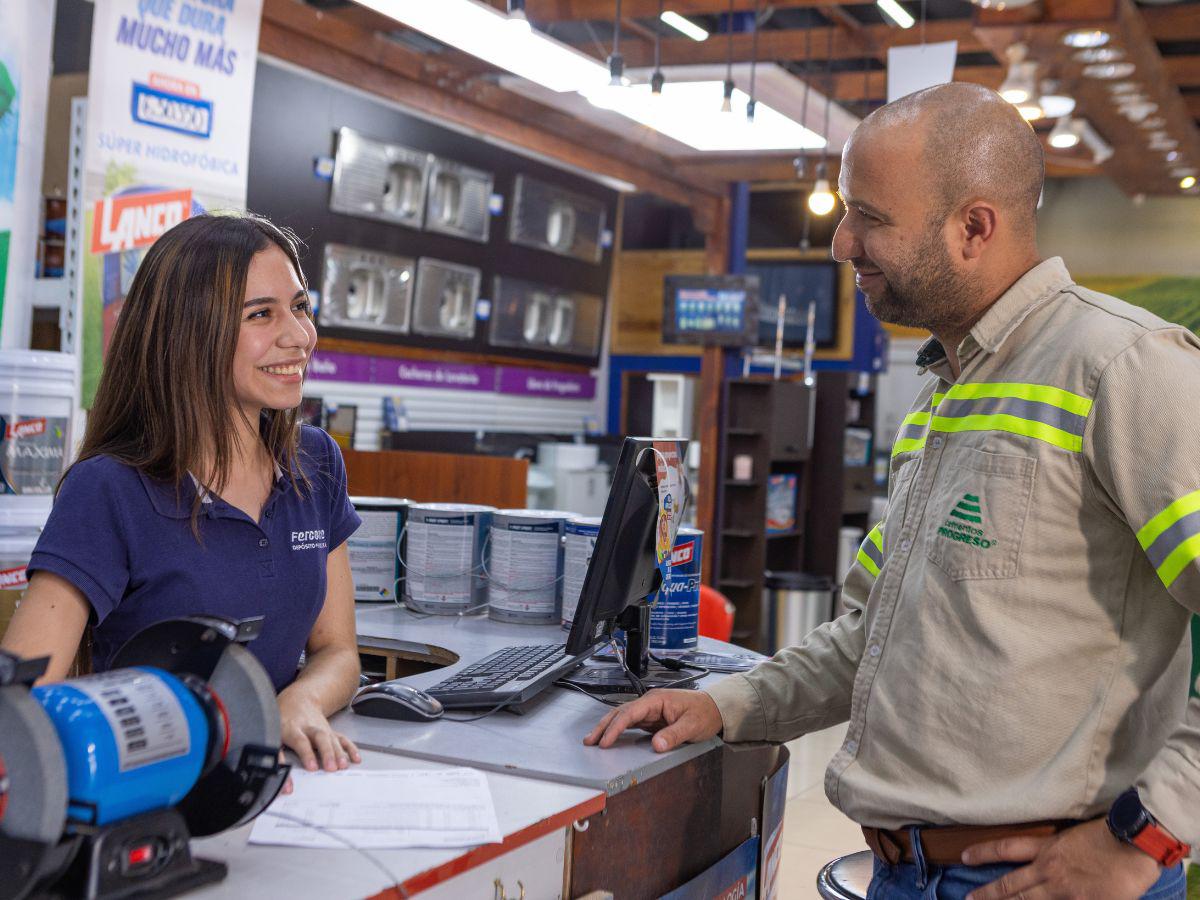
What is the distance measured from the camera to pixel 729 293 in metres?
9.91

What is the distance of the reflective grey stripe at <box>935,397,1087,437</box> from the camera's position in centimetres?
169

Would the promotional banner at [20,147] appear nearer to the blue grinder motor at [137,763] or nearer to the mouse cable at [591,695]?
the mouse cable at [591,695]

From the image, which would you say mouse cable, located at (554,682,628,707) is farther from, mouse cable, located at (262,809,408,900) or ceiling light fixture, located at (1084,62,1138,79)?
ceiling light fixture, located at (1084,62,1138,79)

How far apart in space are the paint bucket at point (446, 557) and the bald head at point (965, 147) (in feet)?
6.25

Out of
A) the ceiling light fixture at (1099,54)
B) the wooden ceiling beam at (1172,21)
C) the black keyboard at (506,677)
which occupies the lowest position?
the black keyboard at (506,677)

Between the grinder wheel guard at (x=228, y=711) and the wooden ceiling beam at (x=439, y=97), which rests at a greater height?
the wooden ceiling beam at (x=439, y=97)

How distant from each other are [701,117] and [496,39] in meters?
1.42

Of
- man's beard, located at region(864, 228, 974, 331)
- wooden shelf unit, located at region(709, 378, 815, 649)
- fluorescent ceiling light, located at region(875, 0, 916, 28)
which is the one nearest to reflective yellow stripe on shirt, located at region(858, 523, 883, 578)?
man's beard, located at region(864, 228, 974, 331)

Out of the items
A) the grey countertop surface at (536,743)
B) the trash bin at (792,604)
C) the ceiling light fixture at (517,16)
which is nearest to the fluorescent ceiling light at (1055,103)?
the trash bin at (792,604)

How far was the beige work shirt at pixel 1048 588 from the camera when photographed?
162cm

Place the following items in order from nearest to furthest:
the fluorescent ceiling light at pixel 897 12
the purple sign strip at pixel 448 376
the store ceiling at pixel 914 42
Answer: the store ceiling at pixel 914 42 < the fluorescent ceiling light at pixel 897 12 < the purple sign strip at pixel 448 376

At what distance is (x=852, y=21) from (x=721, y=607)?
5.57 meters

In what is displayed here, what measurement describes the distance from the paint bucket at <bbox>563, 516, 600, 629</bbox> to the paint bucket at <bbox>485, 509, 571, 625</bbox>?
2.0 inches

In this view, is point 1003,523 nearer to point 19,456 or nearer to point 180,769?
point 180,769
